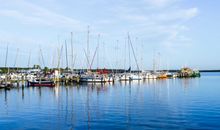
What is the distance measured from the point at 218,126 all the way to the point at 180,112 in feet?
32.6

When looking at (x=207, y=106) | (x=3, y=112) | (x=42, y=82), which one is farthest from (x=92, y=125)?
(x=42, y=82)

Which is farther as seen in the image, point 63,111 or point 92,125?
point 63,111

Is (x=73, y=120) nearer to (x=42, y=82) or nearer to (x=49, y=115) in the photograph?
(x=49, y=115)

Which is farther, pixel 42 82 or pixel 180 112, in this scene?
pixel 42 82

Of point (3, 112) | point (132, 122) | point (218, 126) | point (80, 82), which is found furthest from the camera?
point (80, 82)

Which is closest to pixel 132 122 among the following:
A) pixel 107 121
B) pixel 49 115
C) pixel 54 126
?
pixel 107 121

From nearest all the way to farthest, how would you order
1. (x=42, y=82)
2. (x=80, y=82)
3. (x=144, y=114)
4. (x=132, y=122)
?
(x=132, y=122) → (x=144, y=114) → (x=42, y=82) → (x=80, y=82)

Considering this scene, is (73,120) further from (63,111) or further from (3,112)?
(3,112)

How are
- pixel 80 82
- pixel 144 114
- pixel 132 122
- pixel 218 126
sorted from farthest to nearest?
pixel 80 82 → pixel 144 114 → pixel 132 122 → pixel 218 126

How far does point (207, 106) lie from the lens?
4794cm

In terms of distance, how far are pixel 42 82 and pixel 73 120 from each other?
6706 cm

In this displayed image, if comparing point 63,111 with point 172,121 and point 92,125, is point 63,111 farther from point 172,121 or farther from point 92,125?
point 172,121

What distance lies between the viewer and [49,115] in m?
41.6

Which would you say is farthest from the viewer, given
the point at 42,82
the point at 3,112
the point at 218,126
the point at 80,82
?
the point at 80,82
